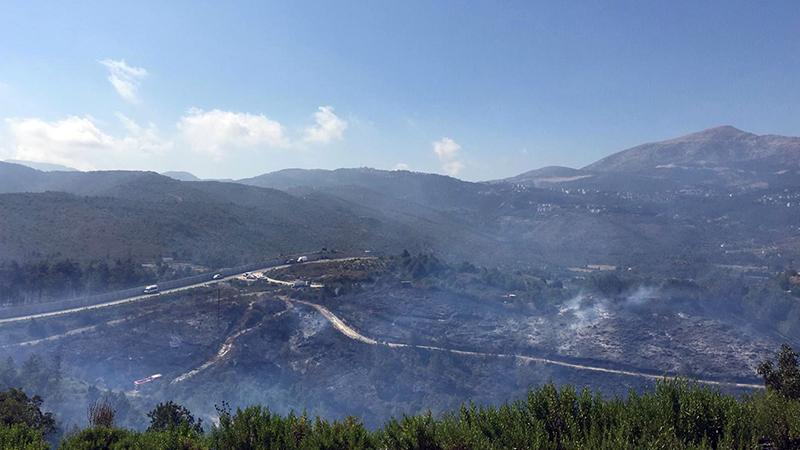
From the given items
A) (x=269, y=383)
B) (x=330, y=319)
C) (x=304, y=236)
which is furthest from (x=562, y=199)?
(x=269, y=383)

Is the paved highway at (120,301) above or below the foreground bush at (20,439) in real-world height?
below

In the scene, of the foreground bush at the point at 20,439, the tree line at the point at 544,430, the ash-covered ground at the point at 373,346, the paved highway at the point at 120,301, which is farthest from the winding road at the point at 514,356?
the foreground bush at the point at 20,439

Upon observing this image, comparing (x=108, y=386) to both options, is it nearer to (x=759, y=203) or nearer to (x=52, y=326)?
(x=52, y=326)

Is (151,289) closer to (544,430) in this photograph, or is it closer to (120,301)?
(120,301)

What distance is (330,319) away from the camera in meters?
47.3

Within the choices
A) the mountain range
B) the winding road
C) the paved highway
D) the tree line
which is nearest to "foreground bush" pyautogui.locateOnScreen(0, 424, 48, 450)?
the tree line

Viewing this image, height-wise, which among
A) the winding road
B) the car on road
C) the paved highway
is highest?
the car on road

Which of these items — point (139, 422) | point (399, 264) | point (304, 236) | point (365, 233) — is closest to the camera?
point (139, 422)

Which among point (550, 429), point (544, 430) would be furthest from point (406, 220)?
point (544, 430)

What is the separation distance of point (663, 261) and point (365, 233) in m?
53.7

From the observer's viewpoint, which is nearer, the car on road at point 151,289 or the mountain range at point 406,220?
the car on road at point 151,289

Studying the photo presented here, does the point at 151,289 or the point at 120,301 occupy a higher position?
the point at 151,289

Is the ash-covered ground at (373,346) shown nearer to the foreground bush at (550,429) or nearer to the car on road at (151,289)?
the car on road at (151,289)

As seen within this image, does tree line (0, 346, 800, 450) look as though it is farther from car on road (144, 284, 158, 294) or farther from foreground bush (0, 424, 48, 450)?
car on road (144, 284, 158, 294)
